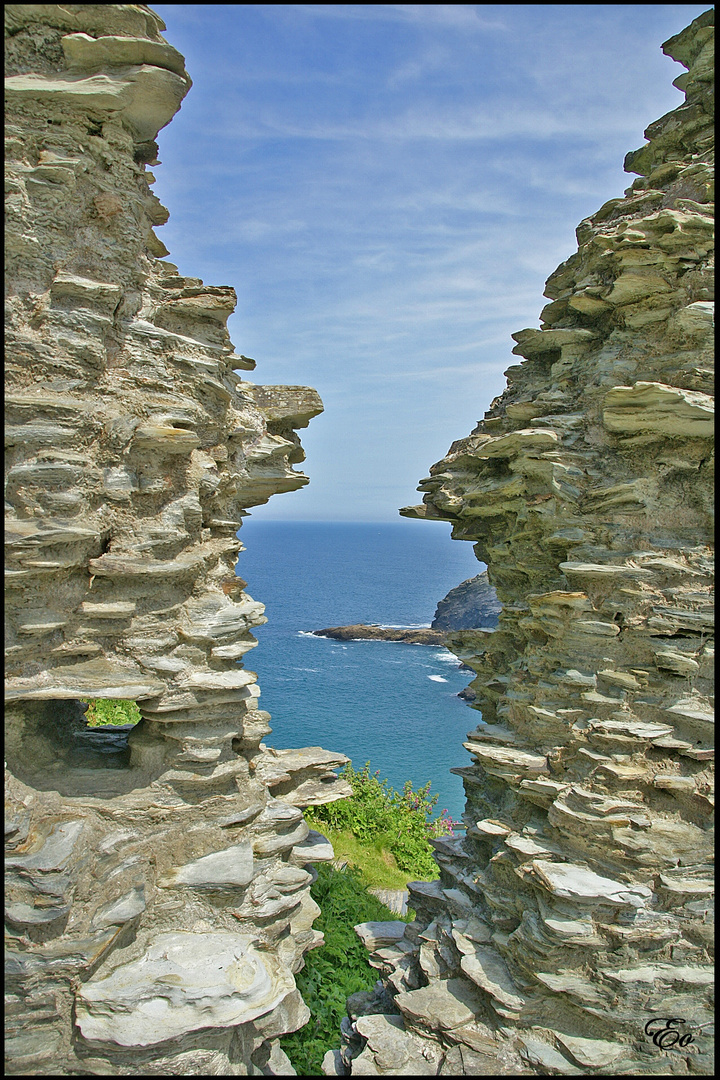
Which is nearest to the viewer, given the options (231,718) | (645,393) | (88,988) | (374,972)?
(88,988)

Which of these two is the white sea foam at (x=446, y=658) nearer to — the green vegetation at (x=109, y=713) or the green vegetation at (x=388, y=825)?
the green vegetation at (x=388, y=825)

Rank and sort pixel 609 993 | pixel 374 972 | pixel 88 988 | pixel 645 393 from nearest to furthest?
pixel 88 988 < pixel 609 993 < pixel 645 393 < pixel 374 972

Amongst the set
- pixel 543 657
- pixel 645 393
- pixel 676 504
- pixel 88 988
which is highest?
pixel 645 393

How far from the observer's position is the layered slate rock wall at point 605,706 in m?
8.71

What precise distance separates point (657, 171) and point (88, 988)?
14809 mm

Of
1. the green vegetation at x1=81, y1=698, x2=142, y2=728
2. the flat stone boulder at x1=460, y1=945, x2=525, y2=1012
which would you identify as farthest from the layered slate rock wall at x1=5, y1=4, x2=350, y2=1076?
the green vegetation at x1=81, y1=698, x2=142, y2=728

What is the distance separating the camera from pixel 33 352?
8.59 m

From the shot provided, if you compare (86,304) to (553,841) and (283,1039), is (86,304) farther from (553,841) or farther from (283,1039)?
(283,1039)

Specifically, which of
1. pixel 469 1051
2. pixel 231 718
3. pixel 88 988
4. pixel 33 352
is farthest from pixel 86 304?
pixel 469 1051

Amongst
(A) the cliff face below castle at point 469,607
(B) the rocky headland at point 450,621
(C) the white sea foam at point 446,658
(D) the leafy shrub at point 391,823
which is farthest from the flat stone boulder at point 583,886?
(B) the rocky headland at point 450,621

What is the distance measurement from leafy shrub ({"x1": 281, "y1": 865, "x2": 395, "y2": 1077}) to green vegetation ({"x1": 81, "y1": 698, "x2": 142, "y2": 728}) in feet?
32.5

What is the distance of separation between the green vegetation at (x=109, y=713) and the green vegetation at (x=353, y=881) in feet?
25.4

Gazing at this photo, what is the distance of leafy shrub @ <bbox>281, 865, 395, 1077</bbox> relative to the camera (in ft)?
36.5

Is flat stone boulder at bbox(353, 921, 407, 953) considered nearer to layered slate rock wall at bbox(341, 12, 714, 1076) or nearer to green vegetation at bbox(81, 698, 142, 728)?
layered slate rock wall at bbox(341, 12, 714, 1076)
